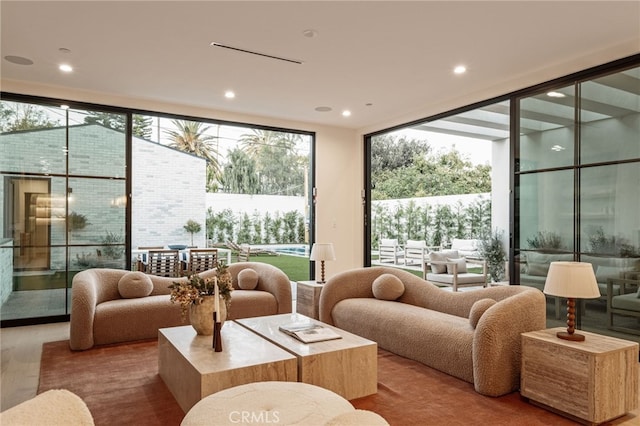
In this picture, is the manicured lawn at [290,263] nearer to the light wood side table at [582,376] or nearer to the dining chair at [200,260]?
the dining chair at [200,260]

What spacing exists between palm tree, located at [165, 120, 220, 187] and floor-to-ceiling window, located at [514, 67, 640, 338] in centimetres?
692

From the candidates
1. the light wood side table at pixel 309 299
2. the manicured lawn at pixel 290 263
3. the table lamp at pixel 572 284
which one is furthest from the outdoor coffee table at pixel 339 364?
the manicured lawn at pixel 290 263

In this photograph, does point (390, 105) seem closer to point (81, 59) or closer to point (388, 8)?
point (388, 8)

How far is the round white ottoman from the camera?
165 centimetres

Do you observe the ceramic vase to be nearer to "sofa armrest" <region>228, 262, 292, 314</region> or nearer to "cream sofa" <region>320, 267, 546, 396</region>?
"cream sofa" <region>320, 267, 546, 396</region>

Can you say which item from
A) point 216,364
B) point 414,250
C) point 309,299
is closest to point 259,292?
point 309,299

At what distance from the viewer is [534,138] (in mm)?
4445

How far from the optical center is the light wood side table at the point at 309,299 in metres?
4.89

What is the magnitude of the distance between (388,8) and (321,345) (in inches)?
95.3

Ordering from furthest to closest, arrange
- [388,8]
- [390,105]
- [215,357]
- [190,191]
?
[190,191]
[390,105]
[388,8]
[215,357]

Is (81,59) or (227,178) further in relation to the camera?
(227,178)

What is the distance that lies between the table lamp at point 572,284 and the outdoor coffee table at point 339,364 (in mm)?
1196

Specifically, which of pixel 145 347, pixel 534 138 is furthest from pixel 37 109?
pixel 534 138

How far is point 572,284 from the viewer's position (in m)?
2.55
